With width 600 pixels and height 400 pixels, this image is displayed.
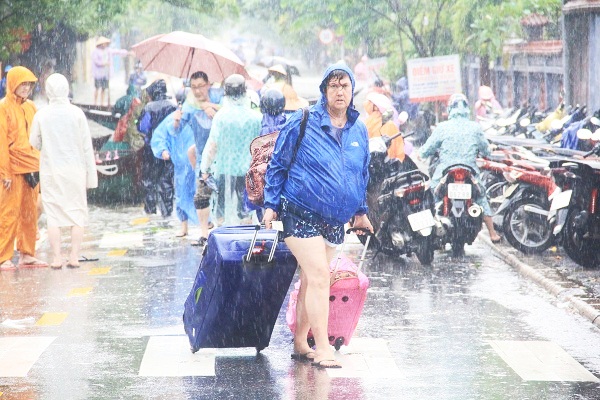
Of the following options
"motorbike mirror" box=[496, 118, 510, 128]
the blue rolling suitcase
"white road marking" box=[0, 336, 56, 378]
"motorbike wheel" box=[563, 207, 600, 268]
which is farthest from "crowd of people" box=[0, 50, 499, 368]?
"motorbike mirror" box=[496, 118, 510, 128]

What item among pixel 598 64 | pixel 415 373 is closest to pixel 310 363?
pixel 415 373

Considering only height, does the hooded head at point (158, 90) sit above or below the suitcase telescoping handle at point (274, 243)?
above

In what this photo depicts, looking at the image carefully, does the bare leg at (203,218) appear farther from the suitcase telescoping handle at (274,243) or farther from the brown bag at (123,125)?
the suitcase telescoping handle at (274,243)

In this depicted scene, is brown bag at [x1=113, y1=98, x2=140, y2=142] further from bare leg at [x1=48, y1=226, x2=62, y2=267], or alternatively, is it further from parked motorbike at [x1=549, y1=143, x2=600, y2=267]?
parked motorbike at [x1=549, y1=143, x2=600, y2=267]

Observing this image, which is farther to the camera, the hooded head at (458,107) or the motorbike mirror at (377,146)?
the hooded head at (458,107)

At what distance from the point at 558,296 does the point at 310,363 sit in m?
3.75

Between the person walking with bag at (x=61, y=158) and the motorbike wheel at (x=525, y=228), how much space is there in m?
4.28

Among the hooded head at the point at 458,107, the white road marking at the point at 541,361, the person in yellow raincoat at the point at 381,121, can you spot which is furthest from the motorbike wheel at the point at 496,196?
the white road marking at the point at 541,361

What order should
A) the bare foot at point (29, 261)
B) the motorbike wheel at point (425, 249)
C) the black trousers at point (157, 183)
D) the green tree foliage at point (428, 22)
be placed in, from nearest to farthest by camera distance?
the bare foot at point (29, 261), the motorbike wheel at point (425, 249), the black trousers at point (157, 183), the green tree foliage at point (428, 22)

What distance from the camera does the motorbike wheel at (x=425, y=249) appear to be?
44.9 ft

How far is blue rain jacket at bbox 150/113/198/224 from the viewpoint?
15570 millimetres

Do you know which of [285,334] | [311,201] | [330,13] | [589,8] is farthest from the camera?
[330,13]

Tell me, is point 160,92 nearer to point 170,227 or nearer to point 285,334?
point 170,227

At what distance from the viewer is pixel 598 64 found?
22562 millimetres
